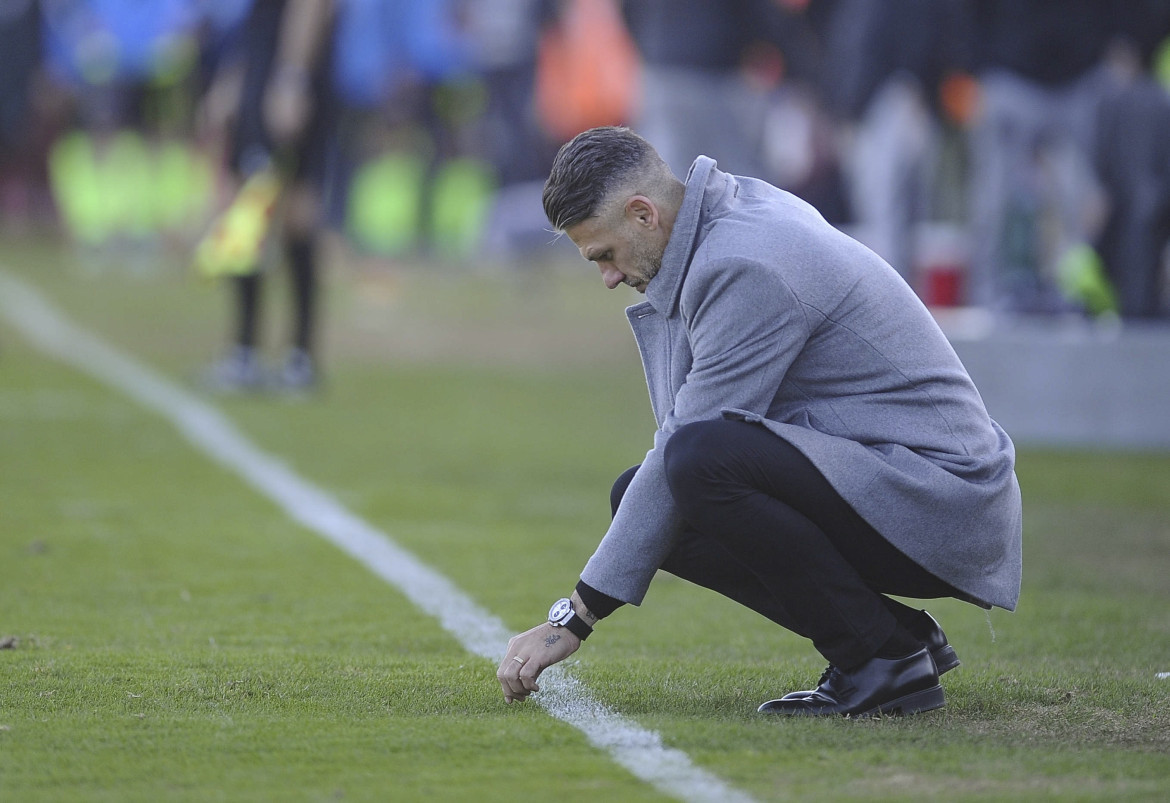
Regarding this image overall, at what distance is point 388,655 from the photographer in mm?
4301

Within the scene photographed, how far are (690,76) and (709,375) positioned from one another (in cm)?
892

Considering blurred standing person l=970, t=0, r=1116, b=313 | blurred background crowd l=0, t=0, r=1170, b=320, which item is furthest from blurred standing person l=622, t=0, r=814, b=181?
blurred standing person l=970, t=0, r=1116, b=313

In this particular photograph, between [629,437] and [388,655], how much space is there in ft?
14.9

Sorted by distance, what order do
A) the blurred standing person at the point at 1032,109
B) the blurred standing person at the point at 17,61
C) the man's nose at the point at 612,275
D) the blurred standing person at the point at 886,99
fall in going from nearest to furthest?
the man's nose at the point at 612,275, the blurred standing person at the point at 1032,109, the blurred standing person at the point at 886,99, the blurred standing person at the point at 17,61

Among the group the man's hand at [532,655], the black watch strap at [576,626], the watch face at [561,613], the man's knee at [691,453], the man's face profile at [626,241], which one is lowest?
the man's hand at [532,655]

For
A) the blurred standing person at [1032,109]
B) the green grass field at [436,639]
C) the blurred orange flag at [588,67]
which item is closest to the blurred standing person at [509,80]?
the blurred orange flag at [588,67]

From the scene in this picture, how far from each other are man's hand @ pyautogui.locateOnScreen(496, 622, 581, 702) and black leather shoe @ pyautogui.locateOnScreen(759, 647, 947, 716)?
447 millimetres

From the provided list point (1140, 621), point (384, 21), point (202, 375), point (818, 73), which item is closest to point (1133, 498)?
point (1140, 621)

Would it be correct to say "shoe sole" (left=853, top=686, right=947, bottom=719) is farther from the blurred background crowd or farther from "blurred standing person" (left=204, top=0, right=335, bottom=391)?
"blurred standing person" (left=204, top=0, right=335, bottom=391)

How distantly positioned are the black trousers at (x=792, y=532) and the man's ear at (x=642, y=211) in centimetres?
40

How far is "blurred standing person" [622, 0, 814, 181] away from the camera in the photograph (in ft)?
39.8

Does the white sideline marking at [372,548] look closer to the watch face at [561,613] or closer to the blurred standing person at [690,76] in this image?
the watch face at [561,613]

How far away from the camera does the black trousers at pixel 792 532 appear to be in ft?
11.5

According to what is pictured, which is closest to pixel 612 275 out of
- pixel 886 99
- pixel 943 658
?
pixel 943 658
